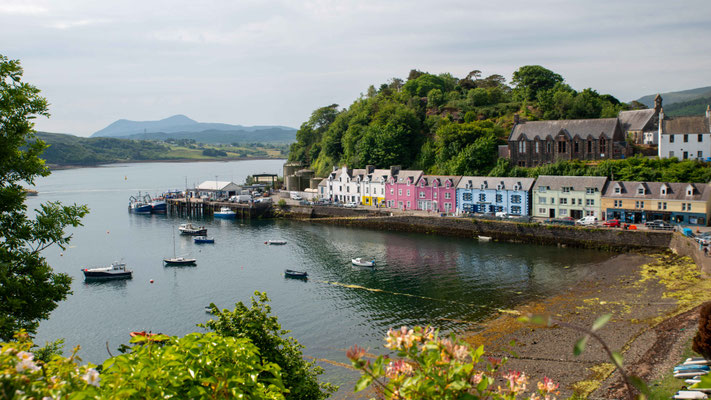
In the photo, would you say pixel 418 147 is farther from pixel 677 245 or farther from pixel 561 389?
pixel 561 389

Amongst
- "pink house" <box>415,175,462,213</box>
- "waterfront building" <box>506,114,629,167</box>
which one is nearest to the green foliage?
"pink house" <box>415,175,462,213</box>

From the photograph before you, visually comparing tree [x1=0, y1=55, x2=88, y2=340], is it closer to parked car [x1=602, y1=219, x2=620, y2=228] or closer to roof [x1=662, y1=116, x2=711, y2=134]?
parked car [x1=602, y1=219, x2=620, y2=228]

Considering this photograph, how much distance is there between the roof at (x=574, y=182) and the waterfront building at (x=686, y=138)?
9.89 m

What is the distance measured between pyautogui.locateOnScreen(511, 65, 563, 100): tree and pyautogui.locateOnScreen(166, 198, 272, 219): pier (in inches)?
1679

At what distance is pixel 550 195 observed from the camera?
171 ft

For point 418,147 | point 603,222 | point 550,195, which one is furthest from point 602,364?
point 418,147

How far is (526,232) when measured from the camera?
1928 inches

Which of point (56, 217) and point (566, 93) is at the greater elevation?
point (566, 93)

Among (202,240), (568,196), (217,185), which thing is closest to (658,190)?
(568,196)

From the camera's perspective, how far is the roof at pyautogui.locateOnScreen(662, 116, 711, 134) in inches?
2066

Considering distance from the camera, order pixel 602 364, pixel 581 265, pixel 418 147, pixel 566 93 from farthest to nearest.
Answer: pixel 418 147
pixel 566 93
pixel 581 265
pixel 602 364

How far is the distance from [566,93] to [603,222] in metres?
30.5

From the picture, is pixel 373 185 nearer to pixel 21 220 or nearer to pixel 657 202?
pixel 657 202

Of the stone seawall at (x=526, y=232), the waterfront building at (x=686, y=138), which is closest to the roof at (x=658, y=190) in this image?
the stone seawall at (x=526, y=232)
